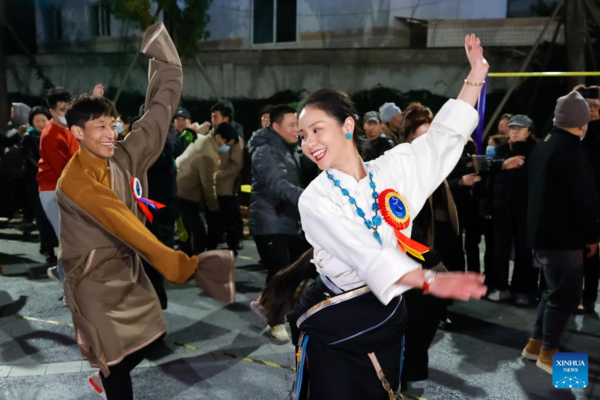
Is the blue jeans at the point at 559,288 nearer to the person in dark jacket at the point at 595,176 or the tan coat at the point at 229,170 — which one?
the person in dark jacket at the point at 595,176

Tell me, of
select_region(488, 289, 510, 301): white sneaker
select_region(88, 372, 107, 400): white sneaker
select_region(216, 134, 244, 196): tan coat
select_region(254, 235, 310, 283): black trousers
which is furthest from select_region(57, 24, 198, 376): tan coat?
select_region(216, 134, 244, 196): tan coat

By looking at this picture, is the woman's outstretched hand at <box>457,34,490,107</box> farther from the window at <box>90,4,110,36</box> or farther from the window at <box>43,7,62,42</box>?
the window at <box>43,7,62,42</box>

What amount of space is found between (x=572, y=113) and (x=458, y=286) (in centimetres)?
276

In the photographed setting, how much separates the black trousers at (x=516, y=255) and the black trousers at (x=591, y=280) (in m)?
0.49

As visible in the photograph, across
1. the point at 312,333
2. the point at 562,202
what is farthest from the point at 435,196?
the point at 312,333

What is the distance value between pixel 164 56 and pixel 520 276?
13.7ft

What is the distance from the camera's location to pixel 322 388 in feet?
7.48

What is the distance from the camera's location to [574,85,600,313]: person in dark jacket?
551cm

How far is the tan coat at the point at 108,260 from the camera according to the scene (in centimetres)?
287

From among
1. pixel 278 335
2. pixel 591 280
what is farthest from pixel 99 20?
pixel 591 280

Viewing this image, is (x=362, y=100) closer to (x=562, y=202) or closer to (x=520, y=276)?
(x=520, y=276)

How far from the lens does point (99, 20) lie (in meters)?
16.3

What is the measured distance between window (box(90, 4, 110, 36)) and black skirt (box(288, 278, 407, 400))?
51.2ft

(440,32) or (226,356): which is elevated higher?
(440,32)
